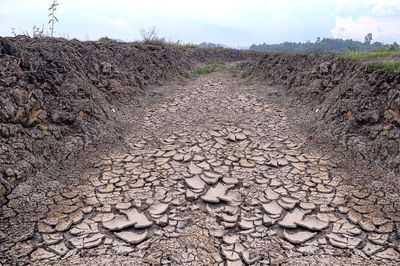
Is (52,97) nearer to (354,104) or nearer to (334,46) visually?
(354,104)

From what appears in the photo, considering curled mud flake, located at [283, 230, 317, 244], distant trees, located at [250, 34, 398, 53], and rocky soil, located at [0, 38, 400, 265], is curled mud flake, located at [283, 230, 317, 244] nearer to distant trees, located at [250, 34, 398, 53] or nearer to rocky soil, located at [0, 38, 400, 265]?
rocky soil, located at [0, 38, 400, 265]

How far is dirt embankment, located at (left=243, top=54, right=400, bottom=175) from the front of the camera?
3303 millimetres

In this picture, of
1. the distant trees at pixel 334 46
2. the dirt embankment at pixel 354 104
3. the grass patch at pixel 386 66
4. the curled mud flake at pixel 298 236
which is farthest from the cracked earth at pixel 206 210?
the distant trees at pixel 334 46

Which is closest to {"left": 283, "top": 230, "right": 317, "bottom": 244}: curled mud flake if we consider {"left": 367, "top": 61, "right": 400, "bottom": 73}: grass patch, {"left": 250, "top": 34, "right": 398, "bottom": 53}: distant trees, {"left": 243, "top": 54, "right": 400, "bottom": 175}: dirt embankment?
{"left": 243, "top": 54, "right": 400, "bottom": 175}: dirt embankment

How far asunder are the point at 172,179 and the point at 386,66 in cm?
344

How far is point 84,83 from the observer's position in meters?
4.53

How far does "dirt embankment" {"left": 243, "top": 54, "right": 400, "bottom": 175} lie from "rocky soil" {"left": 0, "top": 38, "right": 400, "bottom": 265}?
0.13 ft

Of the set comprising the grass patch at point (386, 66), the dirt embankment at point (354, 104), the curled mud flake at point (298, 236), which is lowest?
the curled mud flake at point (298, 236)

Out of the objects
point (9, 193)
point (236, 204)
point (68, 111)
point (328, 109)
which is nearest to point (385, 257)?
point (236, 204)

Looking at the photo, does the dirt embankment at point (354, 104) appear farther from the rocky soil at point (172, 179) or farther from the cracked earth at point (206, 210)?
the cracked earth at point (206, 210)

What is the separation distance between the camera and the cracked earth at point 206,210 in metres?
2.15

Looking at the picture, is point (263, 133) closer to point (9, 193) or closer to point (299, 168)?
point (299, 168)

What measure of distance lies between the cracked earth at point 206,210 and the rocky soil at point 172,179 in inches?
0.5

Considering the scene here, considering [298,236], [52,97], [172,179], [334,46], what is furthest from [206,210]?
[334,46]
